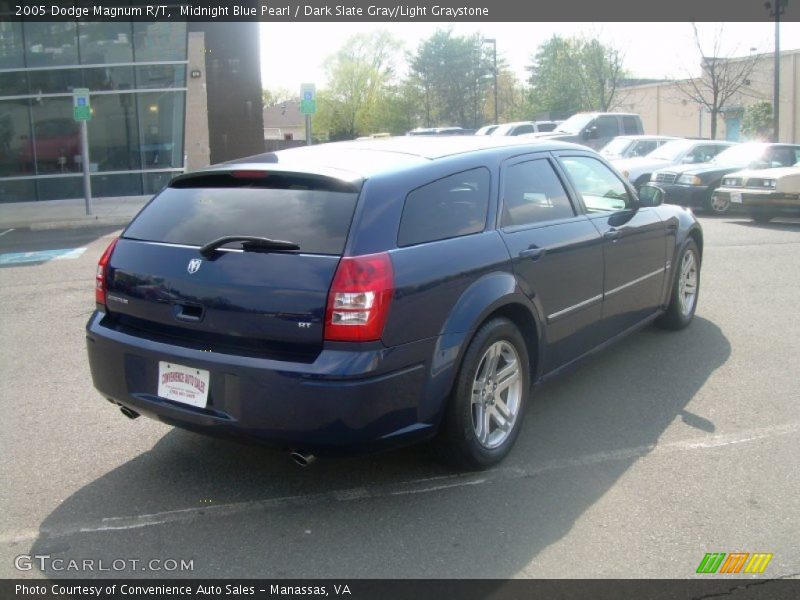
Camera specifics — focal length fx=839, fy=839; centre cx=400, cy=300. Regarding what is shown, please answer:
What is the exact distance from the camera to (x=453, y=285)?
13.4 feet

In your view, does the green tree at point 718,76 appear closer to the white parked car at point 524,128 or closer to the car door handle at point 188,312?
the white parked car at point 524,128

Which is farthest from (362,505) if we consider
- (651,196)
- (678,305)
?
(678,305)

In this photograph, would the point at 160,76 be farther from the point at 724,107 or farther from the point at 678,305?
the point at 724,107

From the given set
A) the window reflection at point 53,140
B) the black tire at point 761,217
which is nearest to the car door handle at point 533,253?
the black tire at point 761,217

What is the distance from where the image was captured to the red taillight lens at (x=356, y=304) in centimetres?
367

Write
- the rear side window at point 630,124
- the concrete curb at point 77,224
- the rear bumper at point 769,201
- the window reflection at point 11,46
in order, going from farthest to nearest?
1. the rear side window at point 630,124
2. the window reflection at point 11,46
3. the concrete curb at point 77,224
4. the rear bumper at point 769,201

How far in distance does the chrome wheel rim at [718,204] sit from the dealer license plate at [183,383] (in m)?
15.0

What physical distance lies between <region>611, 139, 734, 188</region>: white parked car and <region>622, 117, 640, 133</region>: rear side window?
688 cm

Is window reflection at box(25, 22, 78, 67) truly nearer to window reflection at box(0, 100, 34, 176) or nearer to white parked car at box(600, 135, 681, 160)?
window reflection at box(0, 100, 34, 176)

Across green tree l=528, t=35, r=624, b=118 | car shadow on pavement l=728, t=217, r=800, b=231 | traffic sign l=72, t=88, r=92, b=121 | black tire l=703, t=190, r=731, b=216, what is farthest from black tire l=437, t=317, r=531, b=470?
green tree l=528, t=35, r=624, b=118

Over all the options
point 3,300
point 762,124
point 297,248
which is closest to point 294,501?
point 297,248

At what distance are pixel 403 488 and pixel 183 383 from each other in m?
1.20

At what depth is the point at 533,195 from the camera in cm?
503

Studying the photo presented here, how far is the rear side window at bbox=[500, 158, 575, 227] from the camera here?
479 cm
